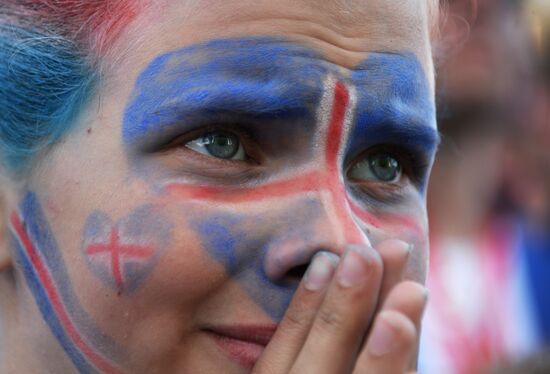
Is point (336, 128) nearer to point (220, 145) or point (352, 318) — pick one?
point (220, 145)

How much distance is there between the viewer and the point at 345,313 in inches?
82.1

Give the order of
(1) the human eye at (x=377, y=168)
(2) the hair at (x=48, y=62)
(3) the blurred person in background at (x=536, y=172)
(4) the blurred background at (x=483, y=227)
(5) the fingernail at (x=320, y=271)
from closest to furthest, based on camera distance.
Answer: (5) the fingernail at (x=320, y=271) < (2) the hair at (x=48, y=62) < (1) the human eye at (x=377, y=168) < (4) the blurred background at (x=483, y=227) < (3) the blurred person in background at (x=536, y=172)

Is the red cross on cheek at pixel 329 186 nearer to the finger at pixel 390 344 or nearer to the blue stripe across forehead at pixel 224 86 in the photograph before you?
the blue stripe across forehead at pixel 224 86

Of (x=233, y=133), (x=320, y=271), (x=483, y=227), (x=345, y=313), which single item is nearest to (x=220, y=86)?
(x=233, y=133)

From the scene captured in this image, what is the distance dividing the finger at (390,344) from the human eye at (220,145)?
1.69 feet

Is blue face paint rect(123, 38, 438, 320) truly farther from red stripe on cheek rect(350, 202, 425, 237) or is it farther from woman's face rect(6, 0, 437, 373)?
red stripe on cheek rect(350, 202, 425, 237)

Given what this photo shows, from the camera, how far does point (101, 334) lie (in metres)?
2.23

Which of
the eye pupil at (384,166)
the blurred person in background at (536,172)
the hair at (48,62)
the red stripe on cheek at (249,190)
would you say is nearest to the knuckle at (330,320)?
the red stripe on cheek at (249,190)

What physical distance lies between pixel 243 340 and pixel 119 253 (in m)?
0.32

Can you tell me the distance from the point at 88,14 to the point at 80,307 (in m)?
0.66

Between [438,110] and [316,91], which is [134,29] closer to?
[316,91]

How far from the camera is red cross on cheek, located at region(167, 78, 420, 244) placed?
223cm

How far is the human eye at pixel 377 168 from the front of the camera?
249 cm

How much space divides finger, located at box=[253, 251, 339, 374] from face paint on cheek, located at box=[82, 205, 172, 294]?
0.98 ft
